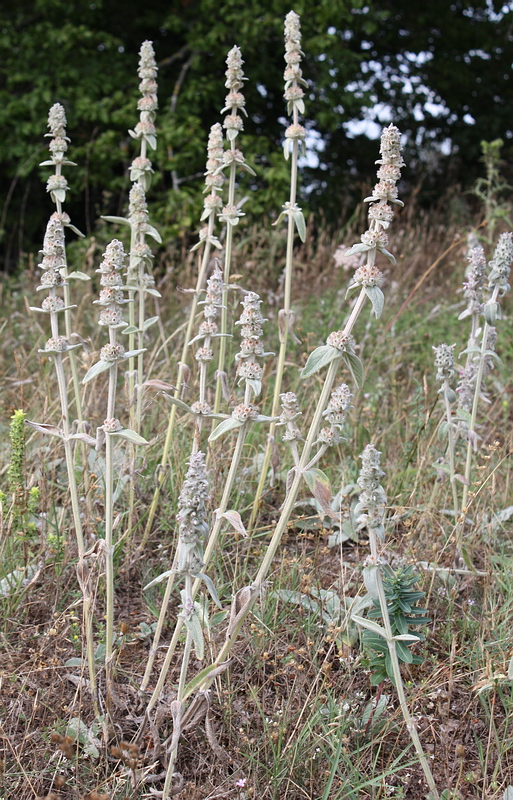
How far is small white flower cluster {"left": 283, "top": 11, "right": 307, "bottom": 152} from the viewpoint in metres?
2.29

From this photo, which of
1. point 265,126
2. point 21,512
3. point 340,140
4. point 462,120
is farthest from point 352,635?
point 462,120

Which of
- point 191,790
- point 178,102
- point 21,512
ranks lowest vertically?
point 191,790

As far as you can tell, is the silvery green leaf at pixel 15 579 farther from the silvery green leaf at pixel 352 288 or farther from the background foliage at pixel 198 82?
the background foliage at pixel 198 82

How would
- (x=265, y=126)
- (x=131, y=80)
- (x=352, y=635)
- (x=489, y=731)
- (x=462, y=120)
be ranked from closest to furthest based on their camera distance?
(x=489, y=731) → (x=352, y=635) → (x=131, y=80) → (x=265, y=126) → (x=462, y=120)

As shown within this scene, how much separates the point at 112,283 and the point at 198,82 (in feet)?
19.8

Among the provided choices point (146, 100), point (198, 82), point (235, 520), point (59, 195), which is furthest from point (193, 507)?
point (198, 82)

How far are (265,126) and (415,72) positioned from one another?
2.52 metres

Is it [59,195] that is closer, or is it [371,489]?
[371,489]

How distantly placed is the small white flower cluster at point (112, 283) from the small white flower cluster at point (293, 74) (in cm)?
98

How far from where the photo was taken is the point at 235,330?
385 centimetres

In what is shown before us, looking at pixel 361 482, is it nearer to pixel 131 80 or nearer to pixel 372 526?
pixel 372 526

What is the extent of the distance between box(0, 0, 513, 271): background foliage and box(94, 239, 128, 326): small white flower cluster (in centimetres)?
432

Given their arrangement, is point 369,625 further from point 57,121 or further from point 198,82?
point 198,82

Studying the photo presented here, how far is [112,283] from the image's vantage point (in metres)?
1.67
